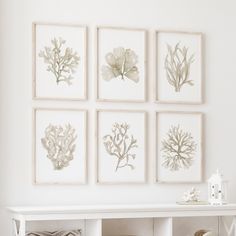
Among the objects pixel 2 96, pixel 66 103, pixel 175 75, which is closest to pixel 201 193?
pixel 175 75

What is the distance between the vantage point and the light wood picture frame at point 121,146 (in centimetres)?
359

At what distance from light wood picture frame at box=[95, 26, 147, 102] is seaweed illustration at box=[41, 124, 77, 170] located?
254mm

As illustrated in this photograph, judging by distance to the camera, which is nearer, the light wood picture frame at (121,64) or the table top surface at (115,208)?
the table top surface at (115,208)

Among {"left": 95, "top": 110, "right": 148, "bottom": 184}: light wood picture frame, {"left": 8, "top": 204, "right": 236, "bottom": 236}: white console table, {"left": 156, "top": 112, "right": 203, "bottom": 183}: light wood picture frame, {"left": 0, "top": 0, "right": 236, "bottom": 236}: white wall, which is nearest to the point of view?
{"left": 8, "top": 204, "right": 236, "bottom": 236}: white console table

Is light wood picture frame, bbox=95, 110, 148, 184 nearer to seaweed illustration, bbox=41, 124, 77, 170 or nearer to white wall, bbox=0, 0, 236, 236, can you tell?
white wall, bbox=0, 0, 236, 236

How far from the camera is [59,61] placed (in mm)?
3551

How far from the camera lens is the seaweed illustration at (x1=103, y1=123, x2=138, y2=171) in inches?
142

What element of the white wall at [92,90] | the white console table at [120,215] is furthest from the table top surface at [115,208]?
the white wall at [92,90]

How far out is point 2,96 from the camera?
3.45m

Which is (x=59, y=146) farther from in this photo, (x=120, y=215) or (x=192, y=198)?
(x=192, y=198)

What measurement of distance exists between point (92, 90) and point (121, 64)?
22 cm

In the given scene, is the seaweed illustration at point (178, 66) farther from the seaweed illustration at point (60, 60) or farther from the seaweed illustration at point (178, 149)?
the seaweed illustration at point (60, 60)

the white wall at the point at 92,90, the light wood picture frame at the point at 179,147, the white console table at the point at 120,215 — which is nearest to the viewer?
the white console table at the point at 120,215

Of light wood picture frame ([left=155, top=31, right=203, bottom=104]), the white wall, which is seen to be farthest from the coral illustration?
light wood picture frame ([left=155, top=31, right=203, bottom=104])
